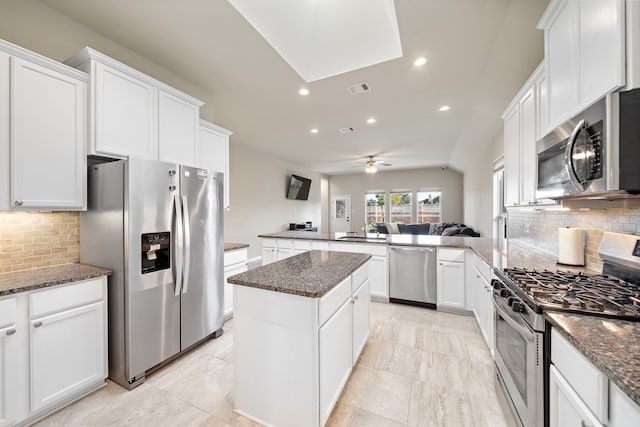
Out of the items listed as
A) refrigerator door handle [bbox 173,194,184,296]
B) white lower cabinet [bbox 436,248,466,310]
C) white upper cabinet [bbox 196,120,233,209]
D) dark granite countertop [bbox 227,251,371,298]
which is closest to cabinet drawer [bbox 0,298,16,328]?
refrigerator door handle [bbox 173,194,184,296]

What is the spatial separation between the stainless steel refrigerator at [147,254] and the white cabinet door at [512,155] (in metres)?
2.90

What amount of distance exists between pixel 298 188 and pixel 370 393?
659cm

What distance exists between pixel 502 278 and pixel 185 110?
3052 millimetres

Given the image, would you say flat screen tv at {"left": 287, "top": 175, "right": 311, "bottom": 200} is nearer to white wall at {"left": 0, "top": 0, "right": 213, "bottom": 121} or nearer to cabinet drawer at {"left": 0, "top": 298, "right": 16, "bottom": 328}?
white wall at {"left": 0, "top": 0, "right": 213, "bottom": 121}

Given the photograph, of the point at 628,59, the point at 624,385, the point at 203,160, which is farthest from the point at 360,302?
the point at 203,160

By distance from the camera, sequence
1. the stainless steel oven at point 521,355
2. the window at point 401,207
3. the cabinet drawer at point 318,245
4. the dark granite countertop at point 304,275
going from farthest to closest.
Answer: the window at point 401,207 < the cabinet drawer at point 318,245 < the dark granite countertop at point 304,275 < the stainless steel oven at point 521,355

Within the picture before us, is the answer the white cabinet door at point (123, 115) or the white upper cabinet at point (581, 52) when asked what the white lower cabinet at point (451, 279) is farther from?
the white cabinet door at point (123, 115)

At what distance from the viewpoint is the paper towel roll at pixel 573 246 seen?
1778mm

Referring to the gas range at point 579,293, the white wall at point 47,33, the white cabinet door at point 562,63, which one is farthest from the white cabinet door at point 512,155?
the white wall at point 47,33

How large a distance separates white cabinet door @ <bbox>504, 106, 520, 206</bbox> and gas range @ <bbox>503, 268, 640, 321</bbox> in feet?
3.39

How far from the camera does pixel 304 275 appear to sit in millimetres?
1679

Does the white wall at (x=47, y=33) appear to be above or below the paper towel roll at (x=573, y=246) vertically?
above

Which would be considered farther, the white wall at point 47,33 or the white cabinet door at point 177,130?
the white cabinet door at point 177,130

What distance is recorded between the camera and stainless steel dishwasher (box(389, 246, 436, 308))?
10.6ft
